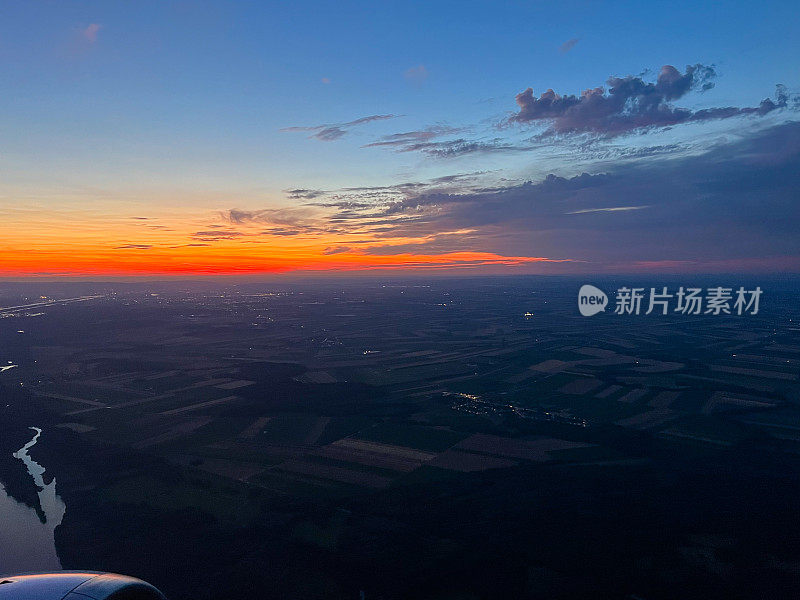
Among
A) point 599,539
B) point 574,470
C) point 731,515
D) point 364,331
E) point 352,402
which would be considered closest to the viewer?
point 599,539

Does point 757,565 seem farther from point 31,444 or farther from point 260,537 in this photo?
point 31,444

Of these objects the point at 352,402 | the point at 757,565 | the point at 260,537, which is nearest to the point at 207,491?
the point at 260,537

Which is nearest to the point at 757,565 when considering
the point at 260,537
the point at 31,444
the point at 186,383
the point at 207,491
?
the point at 260,537

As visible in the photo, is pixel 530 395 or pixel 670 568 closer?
pixel 670 568

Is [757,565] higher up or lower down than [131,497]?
higher up

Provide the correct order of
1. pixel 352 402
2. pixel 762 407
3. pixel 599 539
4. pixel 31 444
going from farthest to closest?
pixel 352 402, pixel 762 407, pixel 31 444, pixel 599 539

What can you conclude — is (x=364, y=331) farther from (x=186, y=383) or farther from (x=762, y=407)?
(x=762, y=407)
